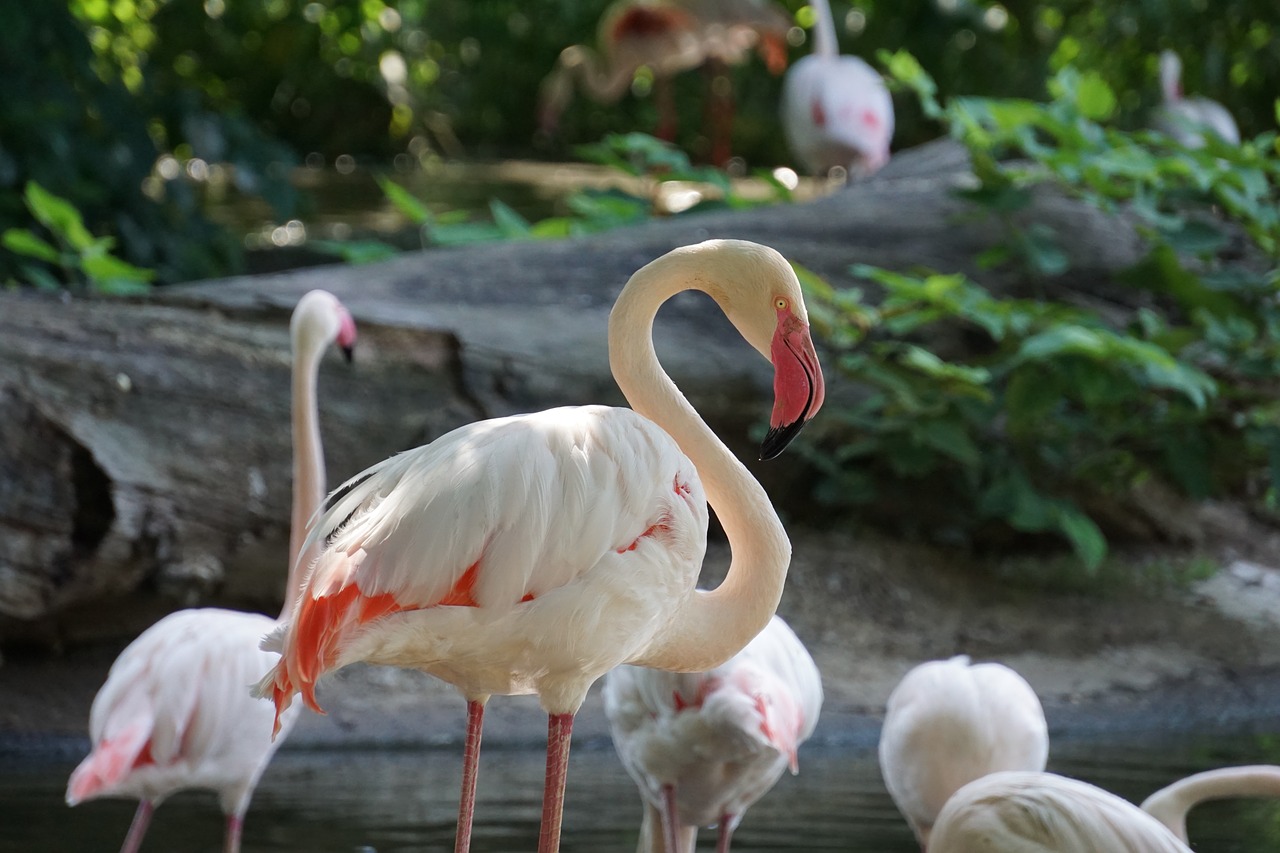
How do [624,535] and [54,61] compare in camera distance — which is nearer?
[624,535]

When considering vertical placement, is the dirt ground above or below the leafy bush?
below

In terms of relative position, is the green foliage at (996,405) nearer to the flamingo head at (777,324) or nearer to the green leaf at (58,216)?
the flamingo head at (777,324)

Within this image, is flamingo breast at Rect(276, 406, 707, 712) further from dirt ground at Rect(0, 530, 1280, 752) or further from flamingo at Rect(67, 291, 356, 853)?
dirt ground at Rect(0, 530, 1280, 752)

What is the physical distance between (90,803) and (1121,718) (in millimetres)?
2592

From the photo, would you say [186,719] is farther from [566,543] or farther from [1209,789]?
[1209,789]

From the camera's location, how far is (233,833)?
10.5 ft

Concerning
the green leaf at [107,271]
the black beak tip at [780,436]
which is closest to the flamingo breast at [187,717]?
the black beak tip at [780,436]

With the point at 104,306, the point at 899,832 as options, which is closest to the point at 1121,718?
the point at 899,832

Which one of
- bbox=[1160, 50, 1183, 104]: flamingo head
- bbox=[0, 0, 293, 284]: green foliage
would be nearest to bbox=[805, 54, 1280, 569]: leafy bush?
bbox=[0, 0, 293, 284]: green foliage

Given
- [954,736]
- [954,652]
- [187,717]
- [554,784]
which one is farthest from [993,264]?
[554,784]

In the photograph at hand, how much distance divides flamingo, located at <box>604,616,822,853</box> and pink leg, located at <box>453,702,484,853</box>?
2.20 ft

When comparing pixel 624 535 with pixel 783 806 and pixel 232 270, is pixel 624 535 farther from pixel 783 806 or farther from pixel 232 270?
pixel 232 270

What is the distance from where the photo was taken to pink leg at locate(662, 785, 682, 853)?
10.1 feet

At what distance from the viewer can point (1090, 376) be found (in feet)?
15.0
